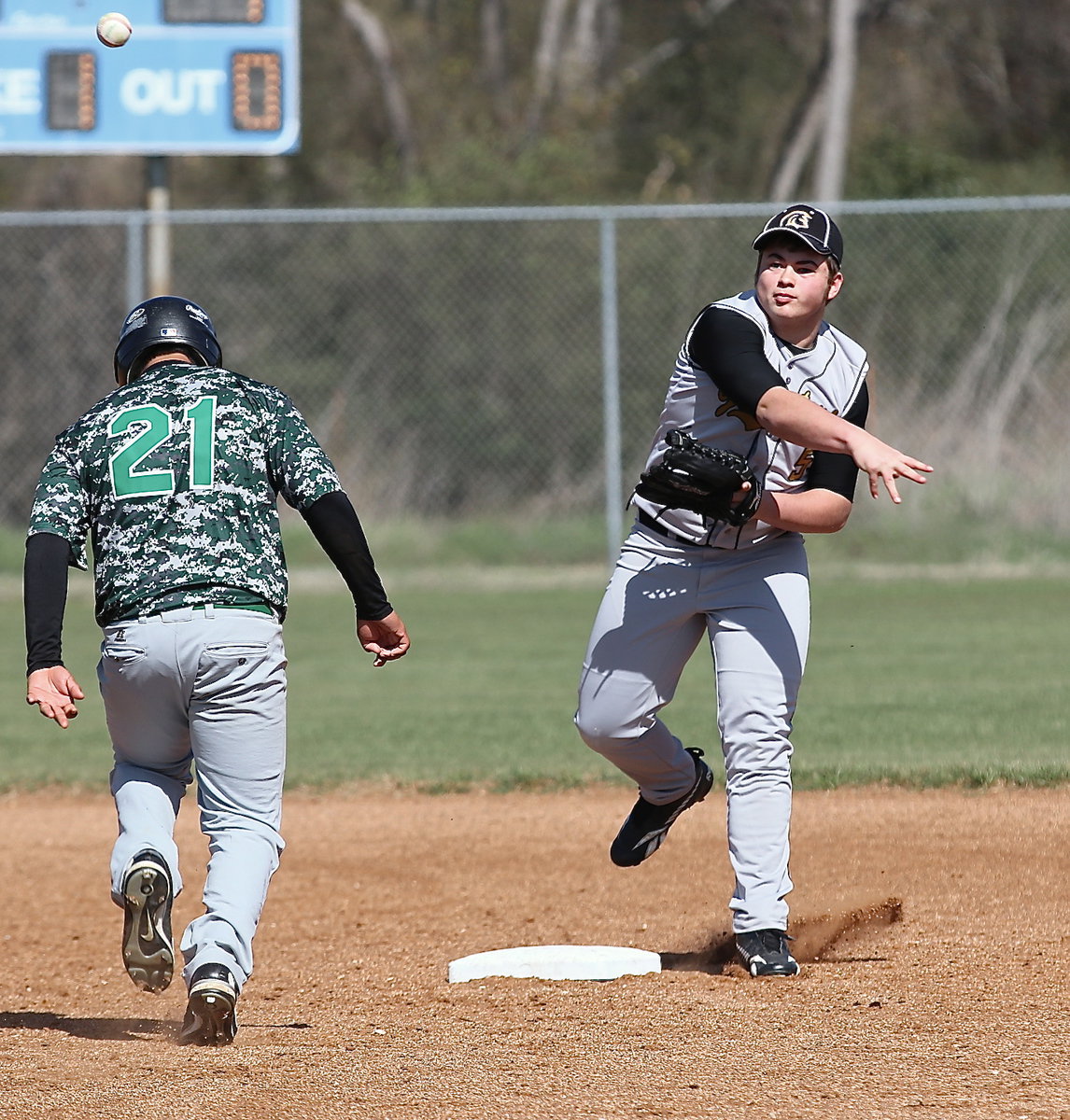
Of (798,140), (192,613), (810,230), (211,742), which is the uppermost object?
(798,140)

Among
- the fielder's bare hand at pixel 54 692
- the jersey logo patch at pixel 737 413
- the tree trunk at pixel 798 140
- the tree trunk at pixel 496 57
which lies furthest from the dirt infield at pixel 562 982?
the tree trunk at pixel 496 57

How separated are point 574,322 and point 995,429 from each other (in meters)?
3.73

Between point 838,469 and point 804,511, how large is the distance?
0.68 ft

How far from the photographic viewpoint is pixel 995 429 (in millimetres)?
13953

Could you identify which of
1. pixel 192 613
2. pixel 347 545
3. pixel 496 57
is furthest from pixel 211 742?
pixel 496 57

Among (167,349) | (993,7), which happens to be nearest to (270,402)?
(167,349)

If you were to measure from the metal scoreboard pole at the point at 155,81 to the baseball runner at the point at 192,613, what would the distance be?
8642 mm

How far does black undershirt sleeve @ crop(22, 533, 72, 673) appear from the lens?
3865 millimetres

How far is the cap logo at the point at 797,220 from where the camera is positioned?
4.30 m

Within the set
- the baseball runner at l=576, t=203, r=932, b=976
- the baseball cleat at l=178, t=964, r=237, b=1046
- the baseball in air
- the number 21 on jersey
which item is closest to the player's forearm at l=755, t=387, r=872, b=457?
the baseball runner at l=576, t=203, r=932, b=976

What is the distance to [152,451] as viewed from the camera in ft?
12.7

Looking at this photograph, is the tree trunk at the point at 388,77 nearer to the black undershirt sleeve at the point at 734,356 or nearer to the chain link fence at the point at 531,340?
the chain link fence at the point at 531,340

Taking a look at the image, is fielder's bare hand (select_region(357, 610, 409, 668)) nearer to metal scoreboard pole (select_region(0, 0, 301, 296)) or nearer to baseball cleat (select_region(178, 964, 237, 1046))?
baseball cleat (select_region(178, 964, 237, 1046))

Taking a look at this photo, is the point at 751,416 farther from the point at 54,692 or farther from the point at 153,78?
the point at 153,78
